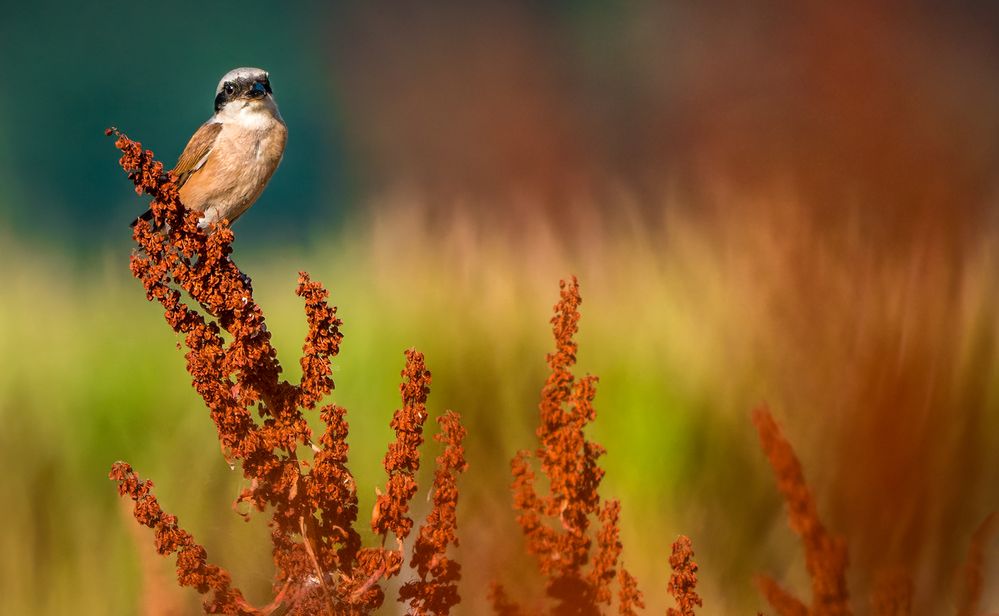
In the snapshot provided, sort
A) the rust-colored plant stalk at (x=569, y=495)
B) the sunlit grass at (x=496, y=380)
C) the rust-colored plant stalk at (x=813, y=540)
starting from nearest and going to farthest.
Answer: the rust-colored plant stalk at (x=813, y=540) < the rust-colored plant stalk at (x=569, y=495) < the sunlit grass at (x=496, y=380)

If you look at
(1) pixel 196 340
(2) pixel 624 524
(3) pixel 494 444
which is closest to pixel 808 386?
(2) pixel 624 524

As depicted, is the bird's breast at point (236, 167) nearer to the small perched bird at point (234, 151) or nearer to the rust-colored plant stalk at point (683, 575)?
Answer: the small perched bird at point (234, 151)

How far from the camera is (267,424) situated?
1091mm

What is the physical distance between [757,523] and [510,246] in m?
0.58

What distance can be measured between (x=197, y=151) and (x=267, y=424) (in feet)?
2.25

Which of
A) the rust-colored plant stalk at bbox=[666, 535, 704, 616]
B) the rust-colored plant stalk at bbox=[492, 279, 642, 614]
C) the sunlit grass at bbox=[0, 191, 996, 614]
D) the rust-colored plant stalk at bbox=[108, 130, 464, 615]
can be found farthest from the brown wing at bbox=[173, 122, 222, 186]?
the rust-colored plant stalk at bbox=[666, 535, 704, 616]

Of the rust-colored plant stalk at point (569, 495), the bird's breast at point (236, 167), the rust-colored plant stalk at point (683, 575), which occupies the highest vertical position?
the bird's breast at point (236, 167)

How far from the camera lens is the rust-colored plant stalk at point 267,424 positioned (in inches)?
41.1

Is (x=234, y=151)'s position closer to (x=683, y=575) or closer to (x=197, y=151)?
(x=197, y=151)

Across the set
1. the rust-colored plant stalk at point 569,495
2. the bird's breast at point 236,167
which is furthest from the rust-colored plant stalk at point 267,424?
the bird's breast at point 236,167

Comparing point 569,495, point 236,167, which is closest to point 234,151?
point 236,167

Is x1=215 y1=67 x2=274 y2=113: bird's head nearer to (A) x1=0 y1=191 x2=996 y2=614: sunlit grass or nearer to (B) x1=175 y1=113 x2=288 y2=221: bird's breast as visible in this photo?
(B) x1=175 y1=113 x2=288 y2=221: bird's breast

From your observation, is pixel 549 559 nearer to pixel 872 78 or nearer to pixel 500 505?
pixel 500 505

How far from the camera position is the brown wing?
1.62 m
